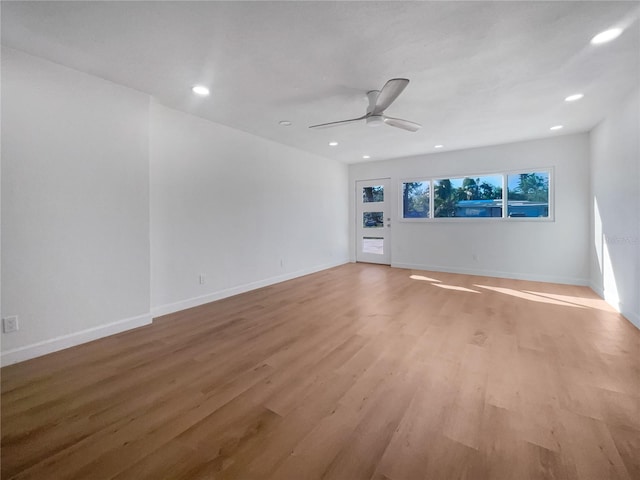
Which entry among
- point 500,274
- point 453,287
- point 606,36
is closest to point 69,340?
point 453,287

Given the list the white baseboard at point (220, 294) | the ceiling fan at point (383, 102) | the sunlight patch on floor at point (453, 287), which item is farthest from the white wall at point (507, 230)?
the ceiling fan at point (383, 102)

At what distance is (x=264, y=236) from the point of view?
4848 millimetres

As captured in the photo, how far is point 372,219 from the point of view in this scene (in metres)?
7.03

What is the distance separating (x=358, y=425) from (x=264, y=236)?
3626 millimetres

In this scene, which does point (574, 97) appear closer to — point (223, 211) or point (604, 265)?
point (604, 265)

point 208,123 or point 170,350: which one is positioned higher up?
point 208,123

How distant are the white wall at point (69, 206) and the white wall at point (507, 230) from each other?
5081 mm

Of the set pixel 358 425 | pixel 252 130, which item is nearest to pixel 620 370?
pixel 358 425

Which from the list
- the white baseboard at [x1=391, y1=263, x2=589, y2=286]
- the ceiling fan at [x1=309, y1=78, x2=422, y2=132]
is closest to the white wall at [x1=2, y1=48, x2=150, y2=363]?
the ceiling fan at [x1=309, y1=78, x2=422, y2=132]

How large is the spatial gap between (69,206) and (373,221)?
18.7 ft

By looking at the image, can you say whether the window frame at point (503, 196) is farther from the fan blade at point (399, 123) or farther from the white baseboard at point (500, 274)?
the fan blade at point (399, 123)

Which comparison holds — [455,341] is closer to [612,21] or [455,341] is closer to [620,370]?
[620,370]

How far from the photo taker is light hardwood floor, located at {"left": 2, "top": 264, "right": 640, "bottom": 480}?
135 cm

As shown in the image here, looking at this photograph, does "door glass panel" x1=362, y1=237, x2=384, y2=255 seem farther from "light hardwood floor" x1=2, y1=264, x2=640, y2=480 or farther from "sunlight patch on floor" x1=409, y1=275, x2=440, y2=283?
"light hardwood floor" x1=2, y1=264, x2=640, y2=480
